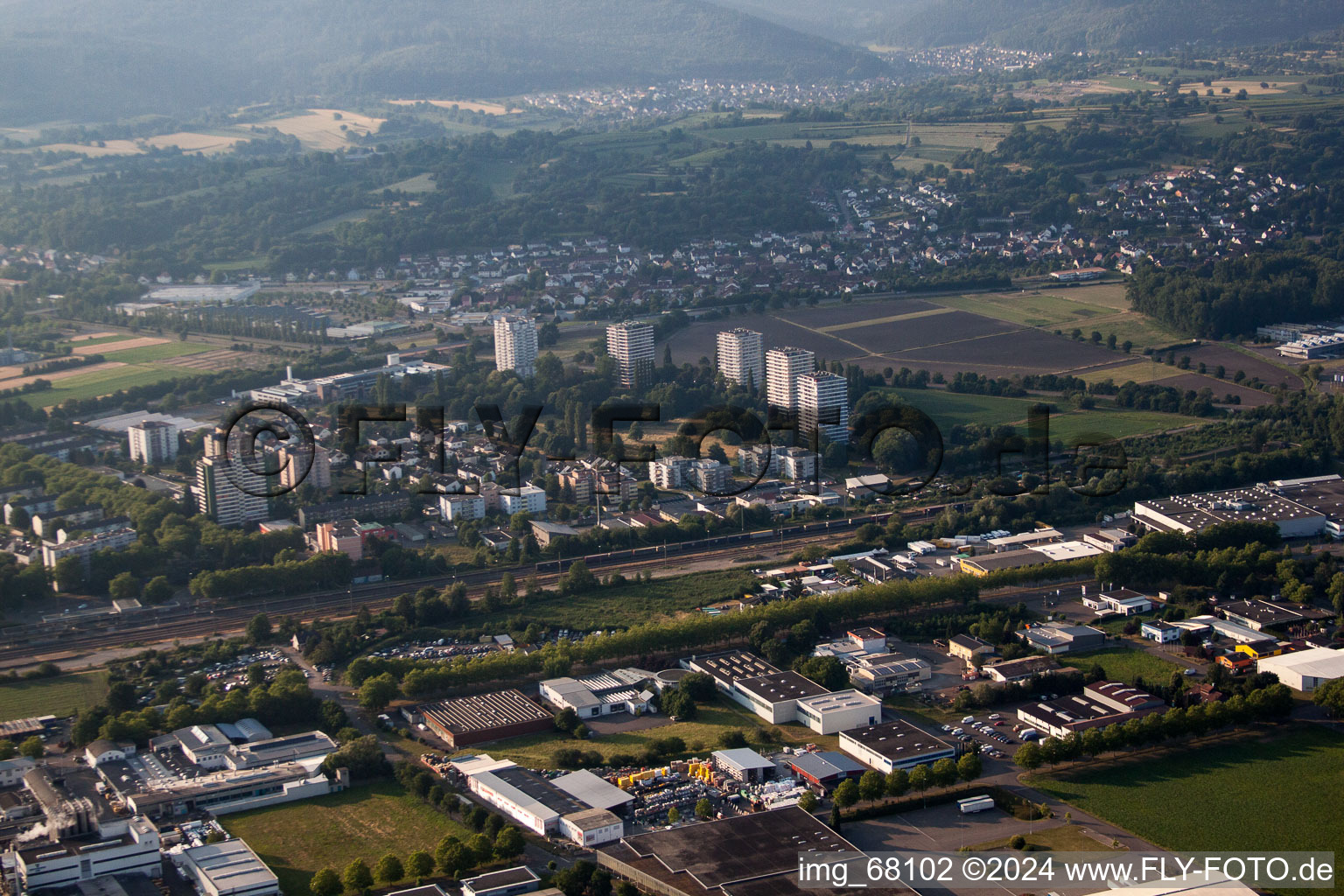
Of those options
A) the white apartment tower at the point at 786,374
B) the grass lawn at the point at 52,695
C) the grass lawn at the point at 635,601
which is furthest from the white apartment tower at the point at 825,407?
the grass lawn at the point at 52,695

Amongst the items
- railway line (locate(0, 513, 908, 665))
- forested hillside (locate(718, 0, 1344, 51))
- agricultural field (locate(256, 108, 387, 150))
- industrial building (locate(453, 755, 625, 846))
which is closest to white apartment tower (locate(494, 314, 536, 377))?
railway line (locate(0, 513, 908, 665))

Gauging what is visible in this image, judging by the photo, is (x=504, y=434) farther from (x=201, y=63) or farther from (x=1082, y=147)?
(x=201, y=63)

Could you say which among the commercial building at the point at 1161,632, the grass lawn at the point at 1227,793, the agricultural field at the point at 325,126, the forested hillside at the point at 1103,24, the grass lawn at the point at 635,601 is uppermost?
the forested hillside at the point at 1103,24

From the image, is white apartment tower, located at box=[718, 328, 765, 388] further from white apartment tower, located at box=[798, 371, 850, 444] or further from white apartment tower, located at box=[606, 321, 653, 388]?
white apartment tower, located at box=[798, 371, 850, 444]

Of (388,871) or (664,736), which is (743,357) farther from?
(388,871)

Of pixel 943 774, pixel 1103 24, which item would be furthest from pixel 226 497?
pixel 1103 24

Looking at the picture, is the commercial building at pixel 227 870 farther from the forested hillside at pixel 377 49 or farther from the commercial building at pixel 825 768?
the forested hillside at pixel 377 49

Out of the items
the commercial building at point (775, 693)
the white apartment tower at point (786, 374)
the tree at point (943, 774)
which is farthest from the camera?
the white apartment tower at point (786, 374)

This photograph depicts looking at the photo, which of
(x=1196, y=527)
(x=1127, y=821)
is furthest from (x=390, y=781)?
(x=1196, y=527)
